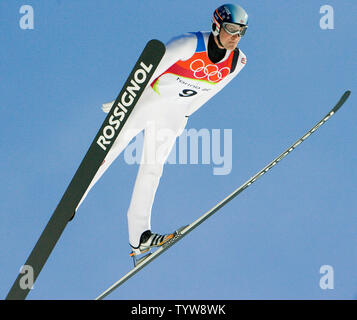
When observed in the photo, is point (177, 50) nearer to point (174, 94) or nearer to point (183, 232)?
point (174, 94)

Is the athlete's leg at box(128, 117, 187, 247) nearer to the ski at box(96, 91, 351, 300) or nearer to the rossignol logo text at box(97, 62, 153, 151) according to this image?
the ski at box(96, 91, 351, 300)

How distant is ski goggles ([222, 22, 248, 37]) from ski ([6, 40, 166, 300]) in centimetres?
135

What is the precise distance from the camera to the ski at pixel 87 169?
891cm

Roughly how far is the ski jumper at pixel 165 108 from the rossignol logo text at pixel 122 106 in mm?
713

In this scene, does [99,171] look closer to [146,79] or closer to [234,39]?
[146,79]

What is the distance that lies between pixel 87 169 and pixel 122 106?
32.4 inches

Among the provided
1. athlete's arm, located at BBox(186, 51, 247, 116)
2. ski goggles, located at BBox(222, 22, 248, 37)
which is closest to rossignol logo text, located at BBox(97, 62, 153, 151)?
ski goggles, located at BBox(222, 22, 248, 37)

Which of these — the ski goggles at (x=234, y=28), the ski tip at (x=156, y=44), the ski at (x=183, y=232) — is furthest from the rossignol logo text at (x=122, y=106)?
the ski at (x=183, y=232)

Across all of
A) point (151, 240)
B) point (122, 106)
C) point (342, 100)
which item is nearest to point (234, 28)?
point (122, 106)

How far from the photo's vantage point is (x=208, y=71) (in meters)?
10.1

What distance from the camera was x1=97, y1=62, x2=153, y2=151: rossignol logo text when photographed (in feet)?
29.0

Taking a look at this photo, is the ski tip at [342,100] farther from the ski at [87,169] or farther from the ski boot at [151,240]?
the ski at [87,169]
